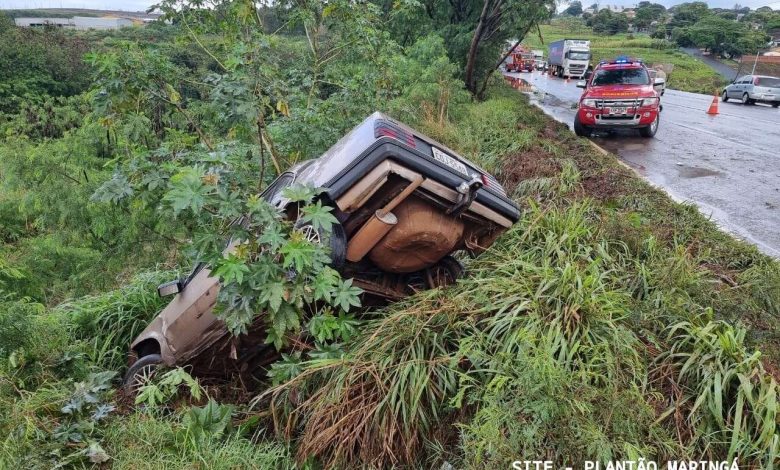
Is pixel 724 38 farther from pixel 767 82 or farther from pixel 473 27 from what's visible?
pixel 473 27

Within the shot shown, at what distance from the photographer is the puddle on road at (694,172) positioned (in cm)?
854

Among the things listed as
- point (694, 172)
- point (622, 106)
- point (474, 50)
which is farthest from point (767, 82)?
point (694, 172)

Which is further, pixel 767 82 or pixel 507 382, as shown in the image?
pixel 767 82

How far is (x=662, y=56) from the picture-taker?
Result: 51969 millimetres

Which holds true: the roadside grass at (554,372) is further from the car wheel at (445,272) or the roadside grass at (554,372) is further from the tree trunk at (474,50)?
Result: the tree trunk at (474,50)

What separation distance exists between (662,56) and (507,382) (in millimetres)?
59637

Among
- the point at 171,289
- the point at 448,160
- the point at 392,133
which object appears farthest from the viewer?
the point at 171,289

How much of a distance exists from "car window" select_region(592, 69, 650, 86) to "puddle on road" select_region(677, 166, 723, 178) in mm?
4053

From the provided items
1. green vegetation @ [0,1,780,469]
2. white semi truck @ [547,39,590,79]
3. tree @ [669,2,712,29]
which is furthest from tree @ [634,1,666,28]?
green vegetation @ [0,1,780,469]

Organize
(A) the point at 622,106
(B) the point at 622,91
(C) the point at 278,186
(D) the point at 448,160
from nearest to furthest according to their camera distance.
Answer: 1. (D) the point at 448,160
2. (C) the point at 278,186
3. (A) the point at 622,106
4. (B) the point at 622,91

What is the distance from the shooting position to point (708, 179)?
8281mm

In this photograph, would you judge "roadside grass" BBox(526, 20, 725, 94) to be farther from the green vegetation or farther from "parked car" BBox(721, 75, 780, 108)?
the green vegetation

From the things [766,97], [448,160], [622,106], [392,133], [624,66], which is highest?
[392,133]

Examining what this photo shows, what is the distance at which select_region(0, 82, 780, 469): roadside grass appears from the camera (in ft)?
7.76
